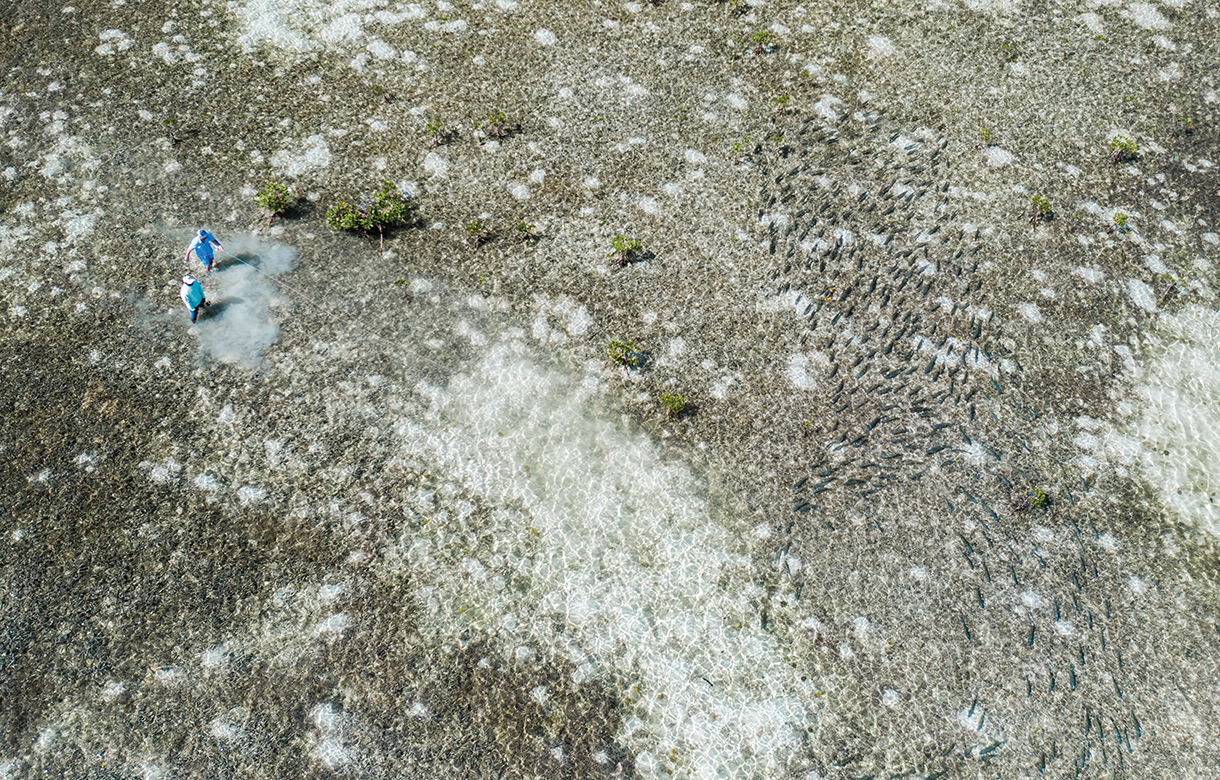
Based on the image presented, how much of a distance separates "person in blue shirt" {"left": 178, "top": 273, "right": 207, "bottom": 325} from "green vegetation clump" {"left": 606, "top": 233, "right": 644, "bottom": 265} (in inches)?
205

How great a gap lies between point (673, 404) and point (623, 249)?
97.6 inches

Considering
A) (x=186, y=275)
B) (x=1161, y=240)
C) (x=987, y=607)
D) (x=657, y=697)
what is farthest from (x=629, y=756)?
(x=1161, y=240)

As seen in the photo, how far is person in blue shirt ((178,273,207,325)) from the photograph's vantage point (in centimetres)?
962

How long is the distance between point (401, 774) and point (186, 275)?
22.2ft

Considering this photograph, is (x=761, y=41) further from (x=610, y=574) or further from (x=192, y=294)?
(x=192, y=294)

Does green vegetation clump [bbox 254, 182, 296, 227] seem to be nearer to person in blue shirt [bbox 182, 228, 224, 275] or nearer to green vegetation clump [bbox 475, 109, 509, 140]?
person in blue shirt [bbox 182, 228, 224, 275]

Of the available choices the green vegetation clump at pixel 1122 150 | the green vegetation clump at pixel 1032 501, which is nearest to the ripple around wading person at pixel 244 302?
the green vegetation clump at pixel 1032 501

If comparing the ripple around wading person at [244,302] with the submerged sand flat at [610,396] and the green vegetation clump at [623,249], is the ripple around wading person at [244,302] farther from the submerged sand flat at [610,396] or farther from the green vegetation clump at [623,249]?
the green vegetation clump at [623,249]

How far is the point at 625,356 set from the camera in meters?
9.73

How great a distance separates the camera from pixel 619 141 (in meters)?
11.9

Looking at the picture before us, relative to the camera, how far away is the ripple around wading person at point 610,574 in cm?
762

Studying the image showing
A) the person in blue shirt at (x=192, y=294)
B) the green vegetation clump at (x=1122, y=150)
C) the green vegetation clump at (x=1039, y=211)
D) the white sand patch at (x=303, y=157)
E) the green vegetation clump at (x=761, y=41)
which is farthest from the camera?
the green vegetation clump at (x=761, y=41)

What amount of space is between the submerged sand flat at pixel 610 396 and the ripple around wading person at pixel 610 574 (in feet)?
0.13

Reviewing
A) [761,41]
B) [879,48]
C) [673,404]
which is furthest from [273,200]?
[879,48]
